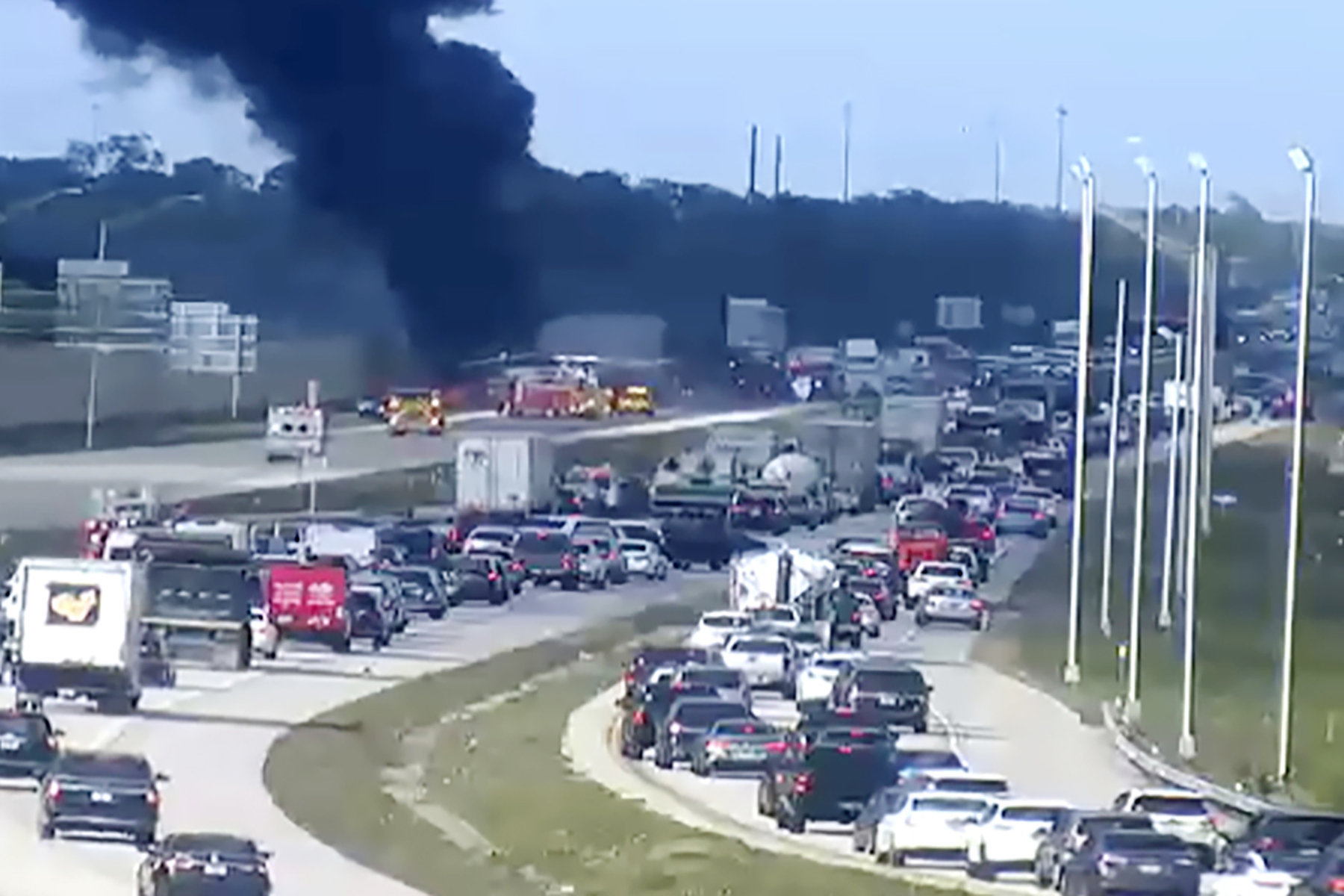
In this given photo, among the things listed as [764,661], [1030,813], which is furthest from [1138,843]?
[764,661]

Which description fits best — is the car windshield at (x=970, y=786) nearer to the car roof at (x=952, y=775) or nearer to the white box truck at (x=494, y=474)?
the car roof at (x=952, y=775)

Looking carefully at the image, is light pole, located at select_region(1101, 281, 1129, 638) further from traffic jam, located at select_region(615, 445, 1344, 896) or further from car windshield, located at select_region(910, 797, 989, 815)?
car windshield, located at select_region(910, 797, 989, 815)

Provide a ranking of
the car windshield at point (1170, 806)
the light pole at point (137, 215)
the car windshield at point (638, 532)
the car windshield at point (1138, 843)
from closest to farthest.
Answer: the car windshield at point (1138, 843), the car windshield at point (1170, 806), the car windshield at point (638, 532), the light pole at point (137, 215)

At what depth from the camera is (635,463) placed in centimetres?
11206

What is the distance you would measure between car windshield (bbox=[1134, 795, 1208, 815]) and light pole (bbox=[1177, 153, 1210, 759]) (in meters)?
8.51

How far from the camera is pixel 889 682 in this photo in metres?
56.0

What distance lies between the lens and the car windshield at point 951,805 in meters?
40.7

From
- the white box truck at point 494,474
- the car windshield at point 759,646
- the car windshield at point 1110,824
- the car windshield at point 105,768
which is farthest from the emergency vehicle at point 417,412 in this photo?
the car windshield at point 1110,824

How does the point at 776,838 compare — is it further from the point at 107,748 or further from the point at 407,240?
the point at 407,240

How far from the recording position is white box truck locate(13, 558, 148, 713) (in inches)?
2142

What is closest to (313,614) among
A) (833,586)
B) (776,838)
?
(833,586)

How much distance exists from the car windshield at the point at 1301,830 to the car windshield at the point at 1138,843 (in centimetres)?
103

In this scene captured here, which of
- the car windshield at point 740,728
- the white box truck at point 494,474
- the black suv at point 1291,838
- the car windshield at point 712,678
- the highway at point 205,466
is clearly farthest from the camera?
the white box truck at point 494,474

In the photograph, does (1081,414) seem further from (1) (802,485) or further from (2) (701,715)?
(1) (802,485)
